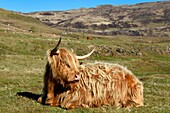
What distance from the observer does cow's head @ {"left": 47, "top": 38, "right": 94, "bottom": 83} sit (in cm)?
1286

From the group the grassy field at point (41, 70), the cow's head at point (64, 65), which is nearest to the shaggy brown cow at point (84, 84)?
the cow's head at point (64, 65)

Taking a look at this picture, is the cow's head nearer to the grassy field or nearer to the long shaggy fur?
the long shaggy fur

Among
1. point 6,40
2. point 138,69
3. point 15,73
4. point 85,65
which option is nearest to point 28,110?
point 85,65

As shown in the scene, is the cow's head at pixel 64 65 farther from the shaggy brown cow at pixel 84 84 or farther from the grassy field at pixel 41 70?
the grassy field at pixel 41 70

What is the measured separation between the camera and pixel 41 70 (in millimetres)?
34062

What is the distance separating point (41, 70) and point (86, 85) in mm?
20797

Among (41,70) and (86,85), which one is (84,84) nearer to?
(86,85)

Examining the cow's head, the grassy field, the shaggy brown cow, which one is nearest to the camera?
the cow's head

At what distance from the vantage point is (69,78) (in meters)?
12.8

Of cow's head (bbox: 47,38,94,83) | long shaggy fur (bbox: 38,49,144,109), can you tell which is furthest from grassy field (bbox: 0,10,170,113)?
cow's head (bbox: 47,38,94,83)

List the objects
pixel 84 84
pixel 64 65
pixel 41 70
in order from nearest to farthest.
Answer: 1. pixel 64 65
2. pixel 84 84
3. pixel 41 70

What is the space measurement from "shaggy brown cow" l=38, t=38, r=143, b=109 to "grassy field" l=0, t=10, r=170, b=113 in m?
0.41

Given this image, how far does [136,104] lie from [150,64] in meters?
38.1

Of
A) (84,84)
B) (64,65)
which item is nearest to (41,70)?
(84,84)
